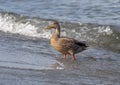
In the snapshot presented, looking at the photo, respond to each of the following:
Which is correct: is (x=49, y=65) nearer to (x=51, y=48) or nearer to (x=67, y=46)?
(x=67, y=46)

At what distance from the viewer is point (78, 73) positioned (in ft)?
Answer: 29.6

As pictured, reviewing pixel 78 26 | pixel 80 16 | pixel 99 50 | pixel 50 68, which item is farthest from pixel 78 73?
pixel 80 16

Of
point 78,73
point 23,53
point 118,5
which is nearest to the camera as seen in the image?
point 78,73

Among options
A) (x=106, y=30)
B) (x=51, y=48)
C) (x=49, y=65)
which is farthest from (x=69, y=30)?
(x=49, y=65)

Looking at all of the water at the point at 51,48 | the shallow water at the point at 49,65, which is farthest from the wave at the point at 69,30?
the shallow water at the point at 49,65

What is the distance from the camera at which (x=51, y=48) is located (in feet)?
37.3

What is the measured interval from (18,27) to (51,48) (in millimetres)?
2765

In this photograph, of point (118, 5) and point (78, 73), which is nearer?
point (78, 73)

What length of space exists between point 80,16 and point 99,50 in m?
3.47

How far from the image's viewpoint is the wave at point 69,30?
1248 centimetres

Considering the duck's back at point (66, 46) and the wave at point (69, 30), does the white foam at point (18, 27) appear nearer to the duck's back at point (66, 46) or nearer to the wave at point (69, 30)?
the wave at point (69, 30)

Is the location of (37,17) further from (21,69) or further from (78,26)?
(21,69)

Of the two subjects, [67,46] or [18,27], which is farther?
[18,27]

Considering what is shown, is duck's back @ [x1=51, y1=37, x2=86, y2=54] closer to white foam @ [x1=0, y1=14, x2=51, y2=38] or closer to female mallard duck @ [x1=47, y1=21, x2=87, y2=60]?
female mallard duck @ [x1=47, y1=21, x2=87, y2=60]
